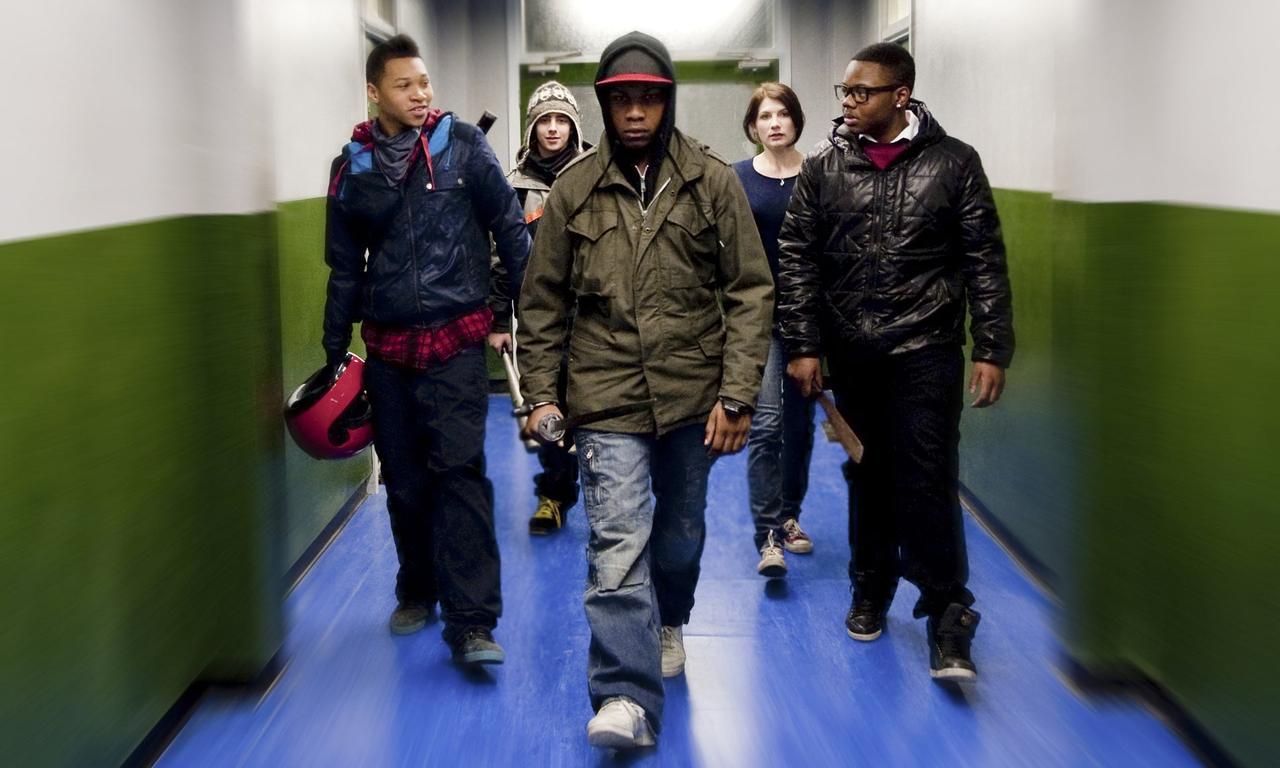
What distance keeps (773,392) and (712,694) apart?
136cm

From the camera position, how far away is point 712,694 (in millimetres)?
3617

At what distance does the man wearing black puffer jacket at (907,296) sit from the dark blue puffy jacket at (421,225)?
0.92m

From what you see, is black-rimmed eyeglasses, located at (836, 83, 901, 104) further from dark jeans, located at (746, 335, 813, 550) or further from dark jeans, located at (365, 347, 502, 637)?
dark jeans, located at (365, 347, 502, 637)

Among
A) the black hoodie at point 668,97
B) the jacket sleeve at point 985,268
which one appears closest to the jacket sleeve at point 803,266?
the jacket sleeve at point 985,268

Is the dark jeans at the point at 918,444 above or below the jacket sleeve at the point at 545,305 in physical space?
below

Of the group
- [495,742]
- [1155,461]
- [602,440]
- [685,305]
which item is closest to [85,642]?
[495,742]

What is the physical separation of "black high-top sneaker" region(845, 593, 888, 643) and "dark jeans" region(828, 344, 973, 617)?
236 millimetres

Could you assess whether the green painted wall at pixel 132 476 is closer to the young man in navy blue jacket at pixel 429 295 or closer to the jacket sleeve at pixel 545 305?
the young man in navy blue jacket at pixel 429 295

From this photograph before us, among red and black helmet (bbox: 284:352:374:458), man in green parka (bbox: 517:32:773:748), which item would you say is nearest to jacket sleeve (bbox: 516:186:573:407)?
man in green parka (bbox: 517:32:773:748)

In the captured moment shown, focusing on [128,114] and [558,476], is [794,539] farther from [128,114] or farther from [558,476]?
[128,114]

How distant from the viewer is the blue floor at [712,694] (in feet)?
10.6

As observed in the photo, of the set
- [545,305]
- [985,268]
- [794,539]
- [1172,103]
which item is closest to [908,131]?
[985,268]

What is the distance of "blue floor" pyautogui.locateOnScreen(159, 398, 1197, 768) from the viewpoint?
3242mm

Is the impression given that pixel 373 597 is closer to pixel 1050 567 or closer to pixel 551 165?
pixel 551 165
